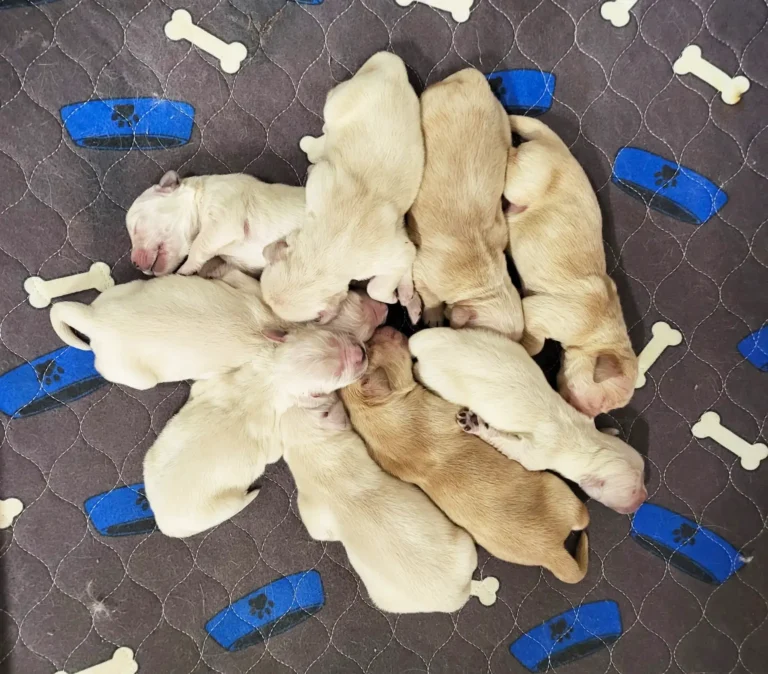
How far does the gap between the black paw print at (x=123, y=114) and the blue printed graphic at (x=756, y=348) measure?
1754mm

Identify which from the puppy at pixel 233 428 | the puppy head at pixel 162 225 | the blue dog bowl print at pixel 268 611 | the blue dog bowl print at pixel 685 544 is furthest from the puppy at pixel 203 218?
the blue dog bowl print at pixel 685 544

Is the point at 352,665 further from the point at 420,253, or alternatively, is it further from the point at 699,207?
the point at 699,207

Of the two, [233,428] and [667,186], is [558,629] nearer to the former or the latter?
[233,428]

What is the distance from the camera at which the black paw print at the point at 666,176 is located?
1.70 m

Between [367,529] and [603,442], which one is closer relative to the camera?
[367,529]

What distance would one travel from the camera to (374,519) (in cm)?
149

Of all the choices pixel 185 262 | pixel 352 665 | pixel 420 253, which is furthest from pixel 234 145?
pixel 352 665

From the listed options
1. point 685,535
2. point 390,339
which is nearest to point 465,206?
point 390,339

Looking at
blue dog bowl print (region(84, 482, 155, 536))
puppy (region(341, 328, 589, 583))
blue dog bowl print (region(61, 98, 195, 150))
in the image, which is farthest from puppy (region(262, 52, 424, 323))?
blue dog bowl print (region(84, 482, 155, 536))

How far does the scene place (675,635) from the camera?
5.72 ft

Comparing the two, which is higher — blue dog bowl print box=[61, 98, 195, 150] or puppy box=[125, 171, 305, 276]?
blue dog bowl print box=[61, 98, 195, 150]

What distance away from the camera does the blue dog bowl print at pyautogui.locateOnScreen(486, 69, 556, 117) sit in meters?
1.66

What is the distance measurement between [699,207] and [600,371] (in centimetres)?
58

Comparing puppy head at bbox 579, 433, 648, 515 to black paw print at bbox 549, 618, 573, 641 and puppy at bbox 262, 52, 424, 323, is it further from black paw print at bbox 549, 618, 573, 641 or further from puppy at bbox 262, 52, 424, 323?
puppy at bbox 262, 52, 424, 323
